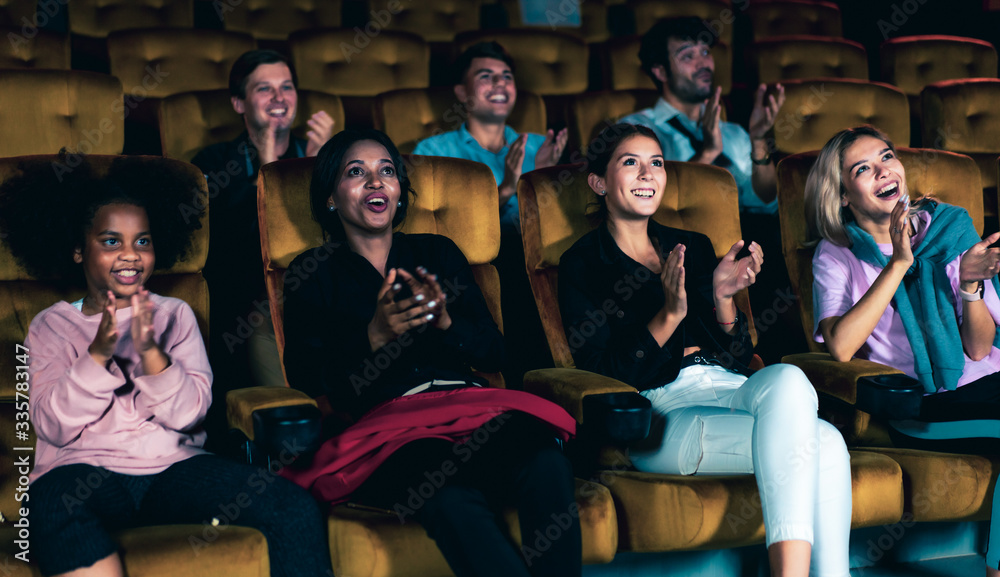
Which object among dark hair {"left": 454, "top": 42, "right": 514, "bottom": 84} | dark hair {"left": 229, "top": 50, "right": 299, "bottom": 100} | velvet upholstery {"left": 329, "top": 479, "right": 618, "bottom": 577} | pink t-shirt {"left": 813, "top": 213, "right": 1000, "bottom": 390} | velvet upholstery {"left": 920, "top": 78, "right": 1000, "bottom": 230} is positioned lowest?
velvet upholstery {"left": 329, "top": 479, "right": 618, "bottom": 577}

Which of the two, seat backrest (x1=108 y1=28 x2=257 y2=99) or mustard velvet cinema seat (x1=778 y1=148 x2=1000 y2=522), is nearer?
mustard velvet cinema seat (x1=778 y1=148 x2=1000 y2=522)

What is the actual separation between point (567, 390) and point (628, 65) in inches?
92.8

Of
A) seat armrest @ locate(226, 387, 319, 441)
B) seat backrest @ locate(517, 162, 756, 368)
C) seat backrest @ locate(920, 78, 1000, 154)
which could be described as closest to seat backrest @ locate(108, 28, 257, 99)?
seat backrest @ locate(517, 162, 756, 368)

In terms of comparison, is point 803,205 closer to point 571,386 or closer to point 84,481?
point 571,386

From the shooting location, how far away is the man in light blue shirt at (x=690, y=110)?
2.69 m

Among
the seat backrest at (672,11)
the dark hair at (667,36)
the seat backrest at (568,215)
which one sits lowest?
the seat backrest at (568,215)

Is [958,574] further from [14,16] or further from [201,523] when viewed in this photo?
[14,16]

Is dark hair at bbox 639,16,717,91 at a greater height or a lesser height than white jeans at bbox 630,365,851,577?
greater

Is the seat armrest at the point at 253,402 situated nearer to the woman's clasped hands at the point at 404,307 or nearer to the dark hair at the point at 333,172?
the woman's clasped hands at the point at 404,307

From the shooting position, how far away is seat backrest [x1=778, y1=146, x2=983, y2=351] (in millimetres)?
2004

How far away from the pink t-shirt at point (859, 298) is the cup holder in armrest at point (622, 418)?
23.0 inches

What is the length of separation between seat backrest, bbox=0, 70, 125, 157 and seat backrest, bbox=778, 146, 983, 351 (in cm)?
174

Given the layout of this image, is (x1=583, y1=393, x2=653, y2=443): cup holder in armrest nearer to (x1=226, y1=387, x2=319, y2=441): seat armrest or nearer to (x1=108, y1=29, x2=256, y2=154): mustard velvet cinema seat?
(x1=226, y1=387, x2=319, y2=441): seat armrest

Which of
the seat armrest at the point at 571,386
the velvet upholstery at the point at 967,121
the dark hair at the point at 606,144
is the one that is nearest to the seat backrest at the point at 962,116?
the velvet upholstery at the point at 967,121
